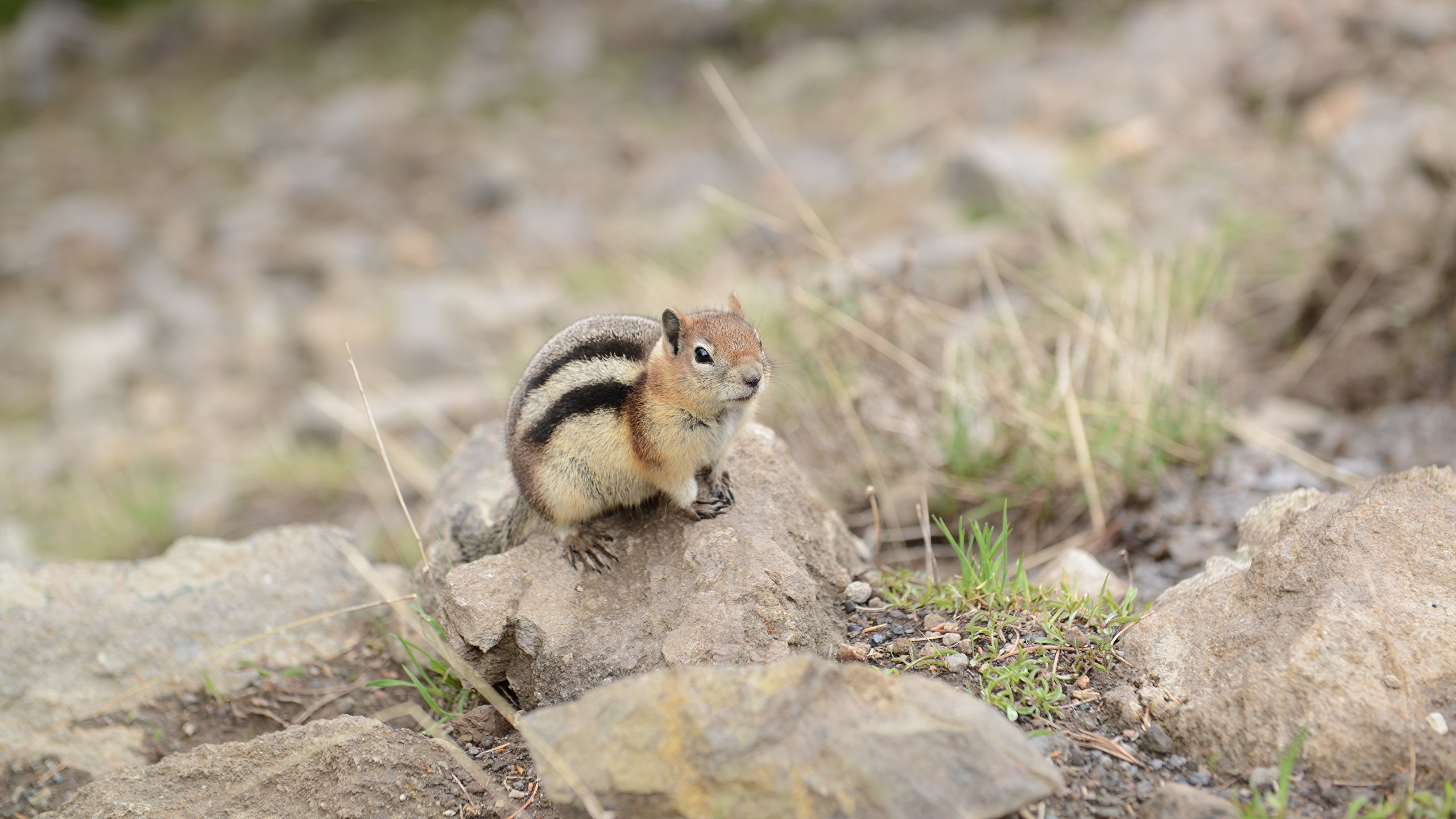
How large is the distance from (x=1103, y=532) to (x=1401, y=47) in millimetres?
7419

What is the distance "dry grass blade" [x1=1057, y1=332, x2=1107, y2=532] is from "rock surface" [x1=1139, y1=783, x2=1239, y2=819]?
7.56 feet

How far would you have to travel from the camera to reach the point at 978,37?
44.8 feet

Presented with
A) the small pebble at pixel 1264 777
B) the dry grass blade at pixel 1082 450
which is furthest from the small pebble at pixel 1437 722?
the dry grass blade at pixel 1082 450

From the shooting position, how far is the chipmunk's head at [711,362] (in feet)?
11.3

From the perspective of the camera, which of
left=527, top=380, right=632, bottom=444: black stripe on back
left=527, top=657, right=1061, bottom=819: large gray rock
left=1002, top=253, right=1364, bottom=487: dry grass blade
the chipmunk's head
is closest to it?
left=527, top=657, right=1061, bottom=819: large gray rock

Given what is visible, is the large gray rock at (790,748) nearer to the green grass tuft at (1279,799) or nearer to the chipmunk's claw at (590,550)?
the green grass tuft at (1279,799)

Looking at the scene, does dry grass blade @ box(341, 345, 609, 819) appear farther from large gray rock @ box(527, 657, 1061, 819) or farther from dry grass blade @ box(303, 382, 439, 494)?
dry grass blade @ box(303, 382, 439, 494)

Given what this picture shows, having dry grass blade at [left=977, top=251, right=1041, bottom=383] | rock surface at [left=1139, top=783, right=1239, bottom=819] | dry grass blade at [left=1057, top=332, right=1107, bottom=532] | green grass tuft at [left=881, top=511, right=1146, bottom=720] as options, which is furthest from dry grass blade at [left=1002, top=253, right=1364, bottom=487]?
rock surface at [left=1139, top=783, right=1239, bottom=819]

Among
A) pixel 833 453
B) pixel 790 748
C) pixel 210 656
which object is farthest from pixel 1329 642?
pixel 210 656

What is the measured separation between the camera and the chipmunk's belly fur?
352cm

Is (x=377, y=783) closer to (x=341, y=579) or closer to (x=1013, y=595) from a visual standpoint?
(x=341, y=579)

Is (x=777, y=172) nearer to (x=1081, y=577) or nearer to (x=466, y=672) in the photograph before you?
(x=1081, y=577)

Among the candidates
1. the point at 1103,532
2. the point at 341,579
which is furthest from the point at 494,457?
the point at 1103,532

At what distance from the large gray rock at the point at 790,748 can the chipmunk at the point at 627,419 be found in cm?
109
